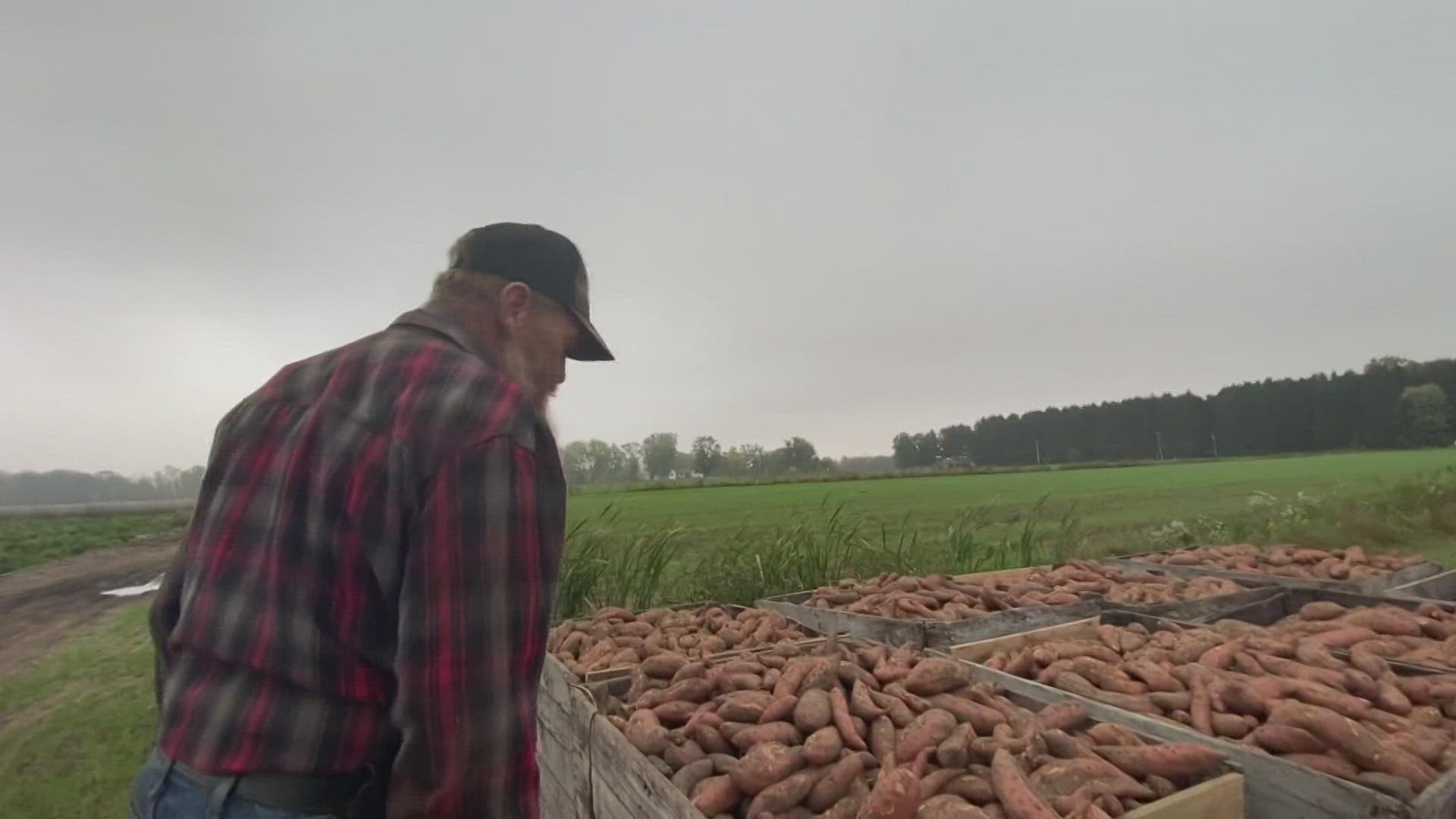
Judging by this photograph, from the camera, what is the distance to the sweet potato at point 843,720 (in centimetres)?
221

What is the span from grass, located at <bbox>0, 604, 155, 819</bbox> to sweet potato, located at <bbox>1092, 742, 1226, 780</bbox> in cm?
515

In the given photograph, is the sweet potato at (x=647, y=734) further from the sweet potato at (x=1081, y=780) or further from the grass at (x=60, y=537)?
the grass at (x=60, y=537)

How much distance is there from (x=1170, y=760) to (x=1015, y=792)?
497mm

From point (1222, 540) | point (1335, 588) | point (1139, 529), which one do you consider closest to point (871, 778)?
point (1335, 588)

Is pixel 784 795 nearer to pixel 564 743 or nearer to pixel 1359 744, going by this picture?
pixel 564 743

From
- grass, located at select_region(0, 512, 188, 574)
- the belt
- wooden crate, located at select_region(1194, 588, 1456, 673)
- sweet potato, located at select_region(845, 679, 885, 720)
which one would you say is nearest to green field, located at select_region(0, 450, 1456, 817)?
wooden crate, located at select_region(1194, 588, 1456, 673)

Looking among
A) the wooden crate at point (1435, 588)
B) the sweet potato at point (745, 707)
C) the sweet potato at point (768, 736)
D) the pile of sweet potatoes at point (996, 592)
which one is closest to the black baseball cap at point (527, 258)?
the sweet potato at point (768, 736)

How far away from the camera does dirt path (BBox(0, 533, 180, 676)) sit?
866 centimetres

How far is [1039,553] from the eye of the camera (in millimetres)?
8438

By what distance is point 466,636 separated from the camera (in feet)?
3.74

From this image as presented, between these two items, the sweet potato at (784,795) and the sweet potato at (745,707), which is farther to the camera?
the sweet potato at (745,707)

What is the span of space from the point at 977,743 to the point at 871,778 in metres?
0.32

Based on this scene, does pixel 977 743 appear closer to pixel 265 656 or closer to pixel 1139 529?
pixel 265 656

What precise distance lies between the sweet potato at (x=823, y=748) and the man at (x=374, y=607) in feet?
3.34
